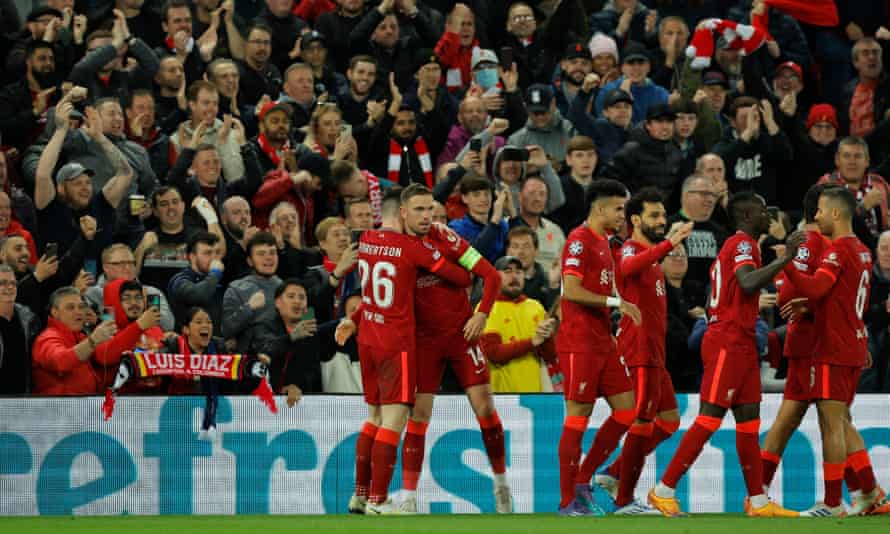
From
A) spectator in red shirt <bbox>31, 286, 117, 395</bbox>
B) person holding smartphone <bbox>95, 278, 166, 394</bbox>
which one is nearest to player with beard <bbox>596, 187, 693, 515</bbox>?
person holding smartphone <bbox>95, 278, 166, 394</bbox>

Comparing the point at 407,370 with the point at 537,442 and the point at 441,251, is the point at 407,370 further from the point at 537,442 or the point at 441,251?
the point at 537,442

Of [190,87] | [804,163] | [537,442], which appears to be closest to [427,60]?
[190,87]

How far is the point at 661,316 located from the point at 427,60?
671 centimetres

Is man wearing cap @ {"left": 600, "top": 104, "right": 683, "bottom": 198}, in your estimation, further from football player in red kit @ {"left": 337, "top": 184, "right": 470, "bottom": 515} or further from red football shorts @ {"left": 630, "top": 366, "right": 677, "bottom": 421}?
football player in red kit @ {"left": 337, "top": 184, "right": 470, "bottom": 515}

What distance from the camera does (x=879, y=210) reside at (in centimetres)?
1742

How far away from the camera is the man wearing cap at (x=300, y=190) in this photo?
16.0 meters

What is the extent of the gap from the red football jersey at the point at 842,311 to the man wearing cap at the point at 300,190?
5724mm

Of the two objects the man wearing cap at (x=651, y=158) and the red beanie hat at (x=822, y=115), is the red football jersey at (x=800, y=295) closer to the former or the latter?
the man wearing cap at (x=651, y=158)

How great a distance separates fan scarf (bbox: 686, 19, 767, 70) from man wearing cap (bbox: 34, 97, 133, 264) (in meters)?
7.09

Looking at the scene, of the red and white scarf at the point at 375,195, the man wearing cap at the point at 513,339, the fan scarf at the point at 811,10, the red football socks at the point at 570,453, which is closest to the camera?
the red football socks at the point at 570,453

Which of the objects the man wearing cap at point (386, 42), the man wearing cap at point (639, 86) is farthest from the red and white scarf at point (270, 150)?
the man wearing cap at point (639, 86)

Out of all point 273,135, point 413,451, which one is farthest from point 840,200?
point 273,135

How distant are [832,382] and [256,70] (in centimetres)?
816

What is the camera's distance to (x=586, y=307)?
1196 centimetres
